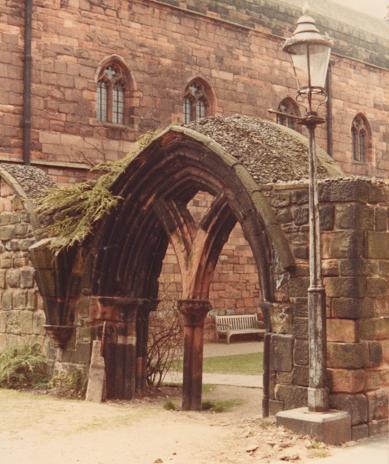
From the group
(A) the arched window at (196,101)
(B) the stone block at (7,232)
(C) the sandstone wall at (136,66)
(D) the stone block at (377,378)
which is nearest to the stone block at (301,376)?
(D) the stone block at (377,378)

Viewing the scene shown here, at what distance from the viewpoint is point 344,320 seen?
6.98 metres

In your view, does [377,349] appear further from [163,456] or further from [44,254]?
[44,254]

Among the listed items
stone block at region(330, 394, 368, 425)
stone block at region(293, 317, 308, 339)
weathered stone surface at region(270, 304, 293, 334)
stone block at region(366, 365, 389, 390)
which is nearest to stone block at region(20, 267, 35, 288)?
weathered stone surface at region(270, 304, 293, 334)

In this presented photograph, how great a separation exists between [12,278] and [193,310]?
315 cm

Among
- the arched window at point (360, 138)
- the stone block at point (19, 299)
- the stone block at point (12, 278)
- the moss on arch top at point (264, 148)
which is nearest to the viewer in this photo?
the moss on arch top at point (264, 148)

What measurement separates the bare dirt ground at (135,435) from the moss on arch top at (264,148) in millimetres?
2404

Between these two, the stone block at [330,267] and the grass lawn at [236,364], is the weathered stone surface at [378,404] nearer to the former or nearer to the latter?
the stone block at [330,267]

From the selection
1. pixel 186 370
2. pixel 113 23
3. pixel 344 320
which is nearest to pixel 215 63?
pixel 113 23

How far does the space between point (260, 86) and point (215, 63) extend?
1504 millimetres

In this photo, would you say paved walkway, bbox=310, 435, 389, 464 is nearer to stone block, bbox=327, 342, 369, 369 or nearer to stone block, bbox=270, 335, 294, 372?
stone block, bbox=327, 342, 369, 369

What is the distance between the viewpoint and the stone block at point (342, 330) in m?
6.93

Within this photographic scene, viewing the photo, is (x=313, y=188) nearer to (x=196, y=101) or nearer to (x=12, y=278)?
(x=12, y=278)

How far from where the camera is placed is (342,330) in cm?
698

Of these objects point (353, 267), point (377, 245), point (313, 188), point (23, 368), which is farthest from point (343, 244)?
point (23, 368)
